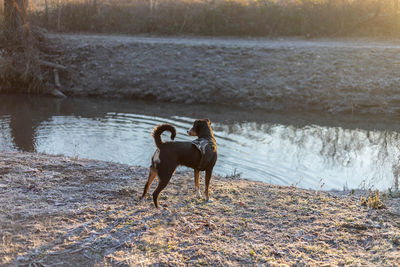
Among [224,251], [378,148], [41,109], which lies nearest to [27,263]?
[224,251]

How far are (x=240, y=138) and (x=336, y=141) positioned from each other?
11.9ft

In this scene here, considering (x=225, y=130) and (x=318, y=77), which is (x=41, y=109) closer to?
(x=225, y=130)

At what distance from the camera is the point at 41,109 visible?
1853 centimetres

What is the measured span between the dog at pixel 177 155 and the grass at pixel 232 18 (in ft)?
73.5

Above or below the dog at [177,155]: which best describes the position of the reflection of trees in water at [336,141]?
below

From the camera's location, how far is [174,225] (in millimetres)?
5480

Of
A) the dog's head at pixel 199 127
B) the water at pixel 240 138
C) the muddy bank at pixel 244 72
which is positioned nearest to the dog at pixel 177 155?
the dog's head at pixel 199 127

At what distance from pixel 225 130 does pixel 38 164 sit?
28.0ft

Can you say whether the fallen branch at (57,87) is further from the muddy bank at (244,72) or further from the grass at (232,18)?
the grass at (232,18)

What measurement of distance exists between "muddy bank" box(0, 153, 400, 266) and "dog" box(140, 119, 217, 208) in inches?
20.4

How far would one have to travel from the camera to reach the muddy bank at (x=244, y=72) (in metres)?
19.3

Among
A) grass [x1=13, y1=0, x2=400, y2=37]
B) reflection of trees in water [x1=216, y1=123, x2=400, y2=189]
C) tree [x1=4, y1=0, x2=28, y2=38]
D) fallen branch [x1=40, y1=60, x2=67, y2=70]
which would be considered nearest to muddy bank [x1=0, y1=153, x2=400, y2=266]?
reflection of trees in water [x1=216, y1=123, x2=400, y2=189]

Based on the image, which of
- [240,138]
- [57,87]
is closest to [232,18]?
[57,87]

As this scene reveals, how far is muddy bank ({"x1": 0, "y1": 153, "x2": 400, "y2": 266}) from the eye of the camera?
15.0ft
